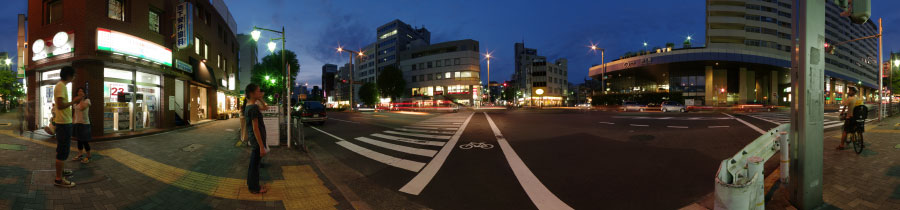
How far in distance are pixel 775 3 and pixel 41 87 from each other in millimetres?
83048

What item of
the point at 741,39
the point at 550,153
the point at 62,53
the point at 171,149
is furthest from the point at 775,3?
the point at 62,53

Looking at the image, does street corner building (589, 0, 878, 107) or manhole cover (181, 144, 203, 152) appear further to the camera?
street corner building (589, 0, 878, 107)

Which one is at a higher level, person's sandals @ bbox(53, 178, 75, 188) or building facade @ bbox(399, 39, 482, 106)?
building facade @ bbox(399, 39, 482, 106)

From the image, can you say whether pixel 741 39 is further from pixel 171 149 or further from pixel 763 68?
pixel 171 149

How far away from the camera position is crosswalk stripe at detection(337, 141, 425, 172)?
5638 millimetres

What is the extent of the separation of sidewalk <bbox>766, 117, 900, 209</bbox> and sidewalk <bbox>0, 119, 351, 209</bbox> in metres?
5.85

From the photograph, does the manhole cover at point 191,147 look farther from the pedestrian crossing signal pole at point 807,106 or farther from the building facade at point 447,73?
the building facade at point 447,73

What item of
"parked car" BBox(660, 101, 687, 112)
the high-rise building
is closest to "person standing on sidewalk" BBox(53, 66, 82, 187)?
"parked car" BBox(660, 101, 687, 112)

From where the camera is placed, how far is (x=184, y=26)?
543 inches

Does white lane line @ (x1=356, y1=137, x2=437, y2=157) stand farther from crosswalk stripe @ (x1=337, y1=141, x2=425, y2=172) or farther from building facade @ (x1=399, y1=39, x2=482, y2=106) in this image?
building facade @ (x1=399, y1=39, x2=482, y2=106)

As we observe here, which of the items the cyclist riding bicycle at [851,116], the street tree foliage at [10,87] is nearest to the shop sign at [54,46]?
the street tree foliage at [10,87]

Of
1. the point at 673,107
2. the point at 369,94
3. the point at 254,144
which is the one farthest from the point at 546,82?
the point at 254,144

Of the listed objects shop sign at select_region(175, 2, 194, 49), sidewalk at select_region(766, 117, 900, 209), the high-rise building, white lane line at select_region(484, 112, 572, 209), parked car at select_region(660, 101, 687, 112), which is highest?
the high-rise building

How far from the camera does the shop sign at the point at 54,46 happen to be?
36.0 ft
